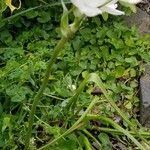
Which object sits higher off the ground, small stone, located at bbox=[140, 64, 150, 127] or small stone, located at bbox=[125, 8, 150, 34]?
small stone, located at bbox=[125, 8, 150, 34]

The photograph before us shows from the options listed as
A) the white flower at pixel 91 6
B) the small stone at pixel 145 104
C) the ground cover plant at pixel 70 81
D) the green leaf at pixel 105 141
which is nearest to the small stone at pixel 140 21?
the ground cover plant at pixel 70 81

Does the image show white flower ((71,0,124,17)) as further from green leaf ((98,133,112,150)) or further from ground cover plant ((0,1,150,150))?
green leaf ((98,133,112,150))

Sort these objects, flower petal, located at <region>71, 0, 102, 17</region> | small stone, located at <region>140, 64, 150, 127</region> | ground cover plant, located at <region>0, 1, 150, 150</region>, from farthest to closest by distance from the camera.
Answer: small stone, located at <region>140, 64, 150, 127</region>, ground cover plant, located at <region>0, 1, 150, 150</region>, flower petal, located at <region>71, 0, 102, 17</region>

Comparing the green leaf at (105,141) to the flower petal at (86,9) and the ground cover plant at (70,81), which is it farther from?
the flower petal at (86,9)

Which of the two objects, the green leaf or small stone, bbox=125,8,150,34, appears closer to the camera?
the green leaf

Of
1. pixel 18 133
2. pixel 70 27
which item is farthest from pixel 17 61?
pixel 70 27

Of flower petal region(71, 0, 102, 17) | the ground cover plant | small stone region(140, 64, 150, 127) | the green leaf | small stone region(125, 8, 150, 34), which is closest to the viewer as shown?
flower petal region(71, 0, 102, 17)

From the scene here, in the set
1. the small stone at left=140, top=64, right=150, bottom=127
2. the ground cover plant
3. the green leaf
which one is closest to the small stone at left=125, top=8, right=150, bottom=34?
the ground cover plant

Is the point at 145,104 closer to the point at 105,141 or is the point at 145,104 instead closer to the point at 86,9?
the point at 105,141

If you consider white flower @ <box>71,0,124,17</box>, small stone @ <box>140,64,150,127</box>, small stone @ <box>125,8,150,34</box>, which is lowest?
small stone @ <box>140,64,150,127</box>

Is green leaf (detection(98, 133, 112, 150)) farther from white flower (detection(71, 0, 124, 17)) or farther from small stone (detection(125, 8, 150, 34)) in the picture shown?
white flower (detection(71, 0, 124, 17))
